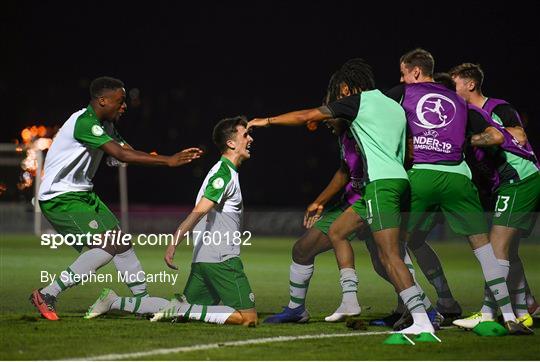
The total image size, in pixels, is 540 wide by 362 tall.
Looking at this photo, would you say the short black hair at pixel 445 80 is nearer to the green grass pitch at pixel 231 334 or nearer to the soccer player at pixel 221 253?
the soccer player at pixel 221 253

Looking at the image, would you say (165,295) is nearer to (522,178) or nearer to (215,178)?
(215,178)

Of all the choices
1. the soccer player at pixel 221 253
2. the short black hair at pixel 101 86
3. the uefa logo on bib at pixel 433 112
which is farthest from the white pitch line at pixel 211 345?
the short black hair at pixel 101 86

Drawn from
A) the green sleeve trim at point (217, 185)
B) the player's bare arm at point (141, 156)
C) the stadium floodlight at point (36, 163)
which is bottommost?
the stadium floodlight at point (36, 163)

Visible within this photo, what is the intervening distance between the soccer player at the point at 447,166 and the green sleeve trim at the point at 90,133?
2620mm

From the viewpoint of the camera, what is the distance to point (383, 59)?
40.1 metres

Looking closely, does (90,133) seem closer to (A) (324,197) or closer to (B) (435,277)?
(A) (324,197)

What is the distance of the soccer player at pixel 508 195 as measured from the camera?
8922mm

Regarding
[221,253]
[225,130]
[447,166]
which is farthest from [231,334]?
[447,166]

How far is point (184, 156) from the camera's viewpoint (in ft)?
28.6

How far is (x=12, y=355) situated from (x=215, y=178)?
8.61ft

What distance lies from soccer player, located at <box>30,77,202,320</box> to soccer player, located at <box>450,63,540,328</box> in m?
2.99

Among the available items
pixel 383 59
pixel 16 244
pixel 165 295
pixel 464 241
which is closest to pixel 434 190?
pixel 165 295

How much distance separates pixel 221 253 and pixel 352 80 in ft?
6.35

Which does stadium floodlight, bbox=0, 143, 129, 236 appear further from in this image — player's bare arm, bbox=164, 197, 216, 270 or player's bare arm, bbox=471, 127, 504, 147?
player's bare arm, bbox=471, 127, 504, 147
